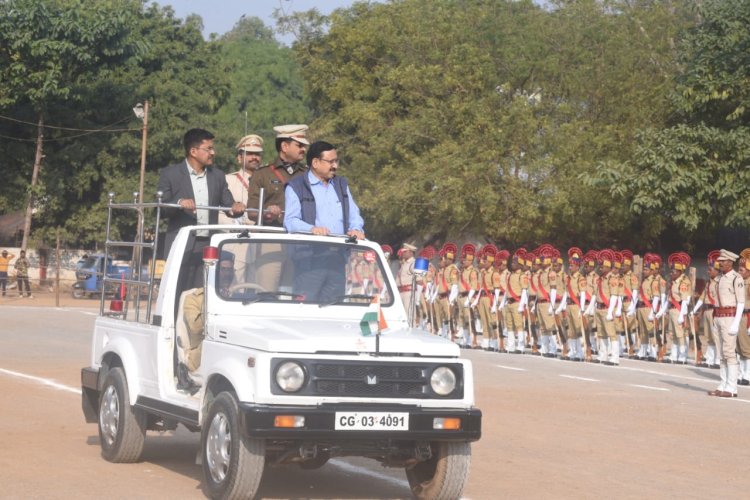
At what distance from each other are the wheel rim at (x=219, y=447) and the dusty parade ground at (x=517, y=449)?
1.38ft

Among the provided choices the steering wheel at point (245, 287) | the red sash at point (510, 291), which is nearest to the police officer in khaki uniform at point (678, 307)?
the red sash at point (510, 291)

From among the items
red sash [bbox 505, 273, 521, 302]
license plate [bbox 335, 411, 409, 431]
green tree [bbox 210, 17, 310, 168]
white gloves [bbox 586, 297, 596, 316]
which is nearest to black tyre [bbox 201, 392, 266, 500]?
license plate [bbox 335, 411, 409, 431]

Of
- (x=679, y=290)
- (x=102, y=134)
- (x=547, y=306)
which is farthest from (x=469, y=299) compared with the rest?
(x=102, y=134)

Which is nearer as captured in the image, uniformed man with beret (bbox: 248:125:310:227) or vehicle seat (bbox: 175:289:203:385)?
vehicle seat (bbox: 175:289:203:385)

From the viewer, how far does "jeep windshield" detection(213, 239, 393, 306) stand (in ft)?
33.0

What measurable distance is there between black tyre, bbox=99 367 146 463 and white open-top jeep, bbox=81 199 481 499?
0.01m

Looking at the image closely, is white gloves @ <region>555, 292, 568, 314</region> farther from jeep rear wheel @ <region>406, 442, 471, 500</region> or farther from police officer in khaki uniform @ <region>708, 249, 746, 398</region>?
jeep rear wheel @ <region>406, 442, 471, 500</region>

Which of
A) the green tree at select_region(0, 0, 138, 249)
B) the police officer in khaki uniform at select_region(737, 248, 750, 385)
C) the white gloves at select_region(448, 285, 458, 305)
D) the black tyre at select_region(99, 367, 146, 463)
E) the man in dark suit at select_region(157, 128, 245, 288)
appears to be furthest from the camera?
the green tree at select_region(0, 0, 138, 249)

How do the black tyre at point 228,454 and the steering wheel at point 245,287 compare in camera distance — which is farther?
the steering wheel at point 245,287

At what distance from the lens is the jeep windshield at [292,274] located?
10.0 meters

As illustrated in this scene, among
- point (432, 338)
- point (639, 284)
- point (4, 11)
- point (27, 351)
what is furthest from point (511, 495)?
point (4, 11)

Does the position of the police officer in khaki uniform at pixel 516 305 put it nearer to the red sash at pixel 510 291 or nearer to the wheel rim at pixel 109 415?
the red sash at pixel 510 291

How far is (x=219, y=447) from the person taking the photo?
9.14 meters

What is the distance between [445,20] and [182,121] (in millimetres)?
13028
